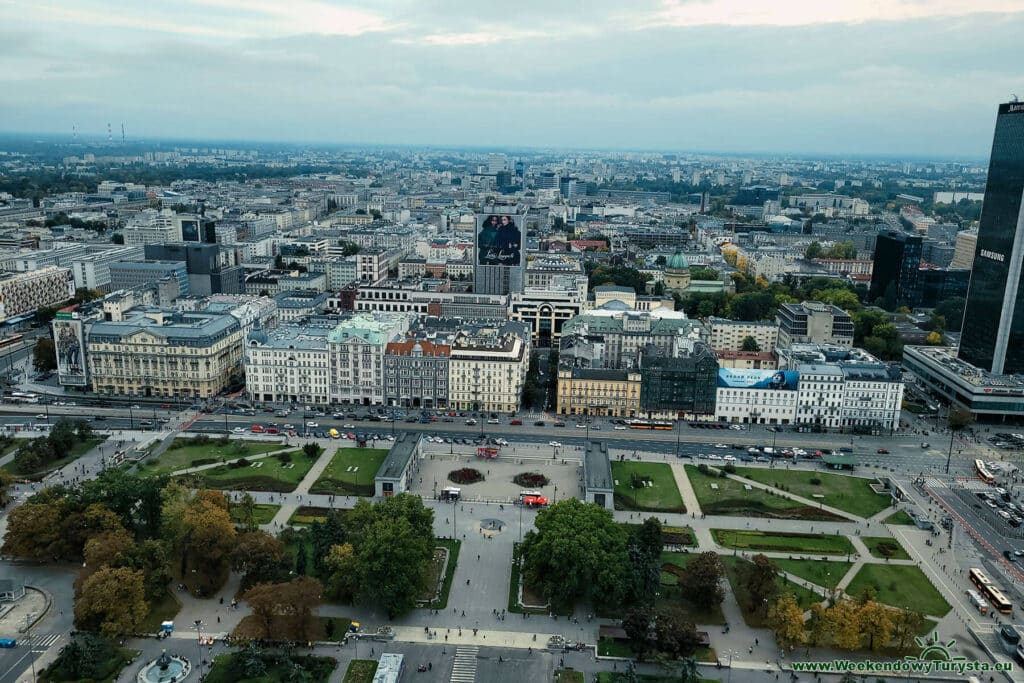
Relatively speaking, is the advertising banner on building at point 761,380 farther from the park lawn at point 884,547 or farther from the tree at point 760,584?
the tree at point 760,584

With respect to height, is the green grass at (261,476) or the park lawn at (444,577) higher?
the green grass at (261,476)

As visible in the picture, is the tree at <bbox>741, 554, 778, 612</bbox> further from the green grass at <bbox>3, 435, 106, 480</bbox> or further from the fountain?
the green grass at <bbox>3, 435, 106, 480</bbox>

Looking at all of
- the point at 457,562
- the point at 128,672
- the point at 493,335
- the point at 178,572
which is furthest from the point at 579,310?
the point at 128,672

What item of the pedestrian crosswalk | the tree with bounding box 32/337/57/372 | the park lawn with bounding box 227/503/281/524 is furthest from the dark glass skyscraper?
the tree with bounding box 32/337/57/372

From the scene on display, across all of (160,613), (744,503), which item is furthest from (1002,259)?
(160,613)

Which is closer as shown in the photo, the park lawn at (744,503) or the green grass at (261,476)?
the park lawn at (744,503)

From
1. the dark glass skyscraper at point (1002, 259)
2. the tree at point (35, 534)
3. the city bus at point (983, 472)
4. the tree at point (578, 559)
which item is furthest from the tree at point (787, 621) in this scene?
the dark glass skyscraper at point (1002, 259)
